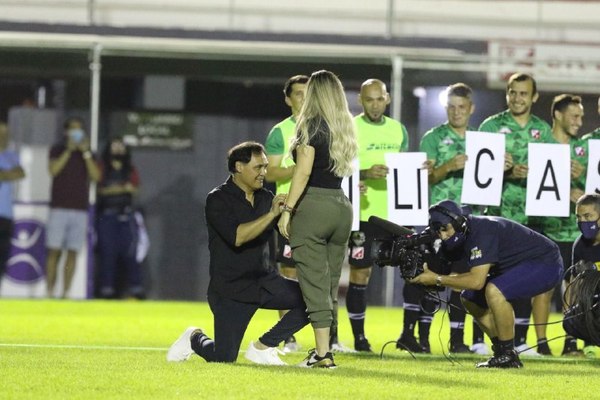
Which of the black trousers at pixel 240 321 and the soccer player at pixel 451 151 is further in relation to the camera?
A: the soccer player at pixel 451 151

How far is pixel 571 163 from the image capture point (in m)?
12.5

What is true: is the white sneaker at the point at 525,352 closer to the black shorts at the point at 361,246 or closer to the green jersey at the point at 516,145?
the green jersey at the point at 516,145

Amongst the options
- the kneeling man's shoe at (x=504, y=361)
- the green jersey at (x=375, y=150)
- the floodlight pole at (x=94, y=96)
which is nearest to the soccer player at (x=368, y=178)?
the green jersey at (x=375, y=150)

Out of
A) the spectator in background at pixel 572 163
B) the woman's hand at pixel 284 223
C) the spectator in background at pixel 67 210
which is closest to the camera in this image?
the woman's hand at pixel 284 223

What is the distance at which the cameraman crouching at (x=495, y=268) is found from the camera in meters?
10.1

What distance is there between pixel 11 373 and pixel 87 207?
9.85 meters

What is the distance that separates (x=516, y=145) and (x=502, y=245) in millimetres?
2180

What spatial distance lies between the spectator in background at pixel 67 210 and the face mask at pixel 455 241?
937cm

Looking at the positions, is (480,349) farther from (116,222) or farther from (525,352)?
(116,222)

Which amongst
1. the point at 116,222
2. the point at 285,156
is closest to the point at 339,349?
the point at 285,156

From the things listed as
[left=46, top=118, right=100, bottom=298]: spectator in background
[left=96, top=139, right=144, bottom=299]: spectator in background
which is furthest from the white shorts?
[left=96, top=139, right=144, bottom=299]: spectator in background

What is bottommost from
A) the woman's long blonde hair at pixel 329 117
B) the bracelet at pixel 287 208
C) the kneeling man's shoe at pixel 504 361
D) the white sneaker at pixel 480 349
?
the white sneaker at pixel 480 349

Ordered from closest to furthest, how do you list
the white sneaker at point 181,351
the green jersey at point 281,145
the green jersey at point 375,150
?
1. the white sneaker at point 181,351
2. the green jersey at point 281,145
3. the green jersey at point 375,150

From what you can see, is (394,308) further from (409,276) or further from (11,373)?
(11,373)
